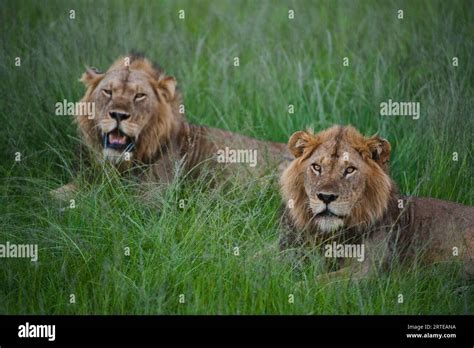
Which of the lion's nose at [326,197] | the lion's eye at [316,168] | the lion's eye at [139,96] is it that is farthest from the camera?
the lion's eye at [139,96]

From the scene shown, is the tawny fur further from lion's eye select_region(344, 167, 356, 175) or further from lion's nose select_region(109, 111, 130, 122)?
lion's eye select_region(344, 167, 356, 175)

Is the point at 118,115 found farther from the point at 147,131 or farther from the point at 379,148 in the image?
the point at 379,148

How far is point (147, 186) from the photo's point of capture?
7883 mm

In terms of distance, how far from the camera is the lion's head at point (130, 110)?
8008 mm

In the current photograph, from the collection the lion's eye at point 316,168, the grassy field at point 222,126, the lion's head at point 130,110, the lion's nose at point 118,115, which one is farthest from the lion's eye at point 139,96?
the lion's eye at point 316,168

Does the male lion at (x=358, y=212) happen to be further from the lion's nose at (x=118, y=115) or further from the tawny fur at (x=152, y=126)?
the lion's nose at (x=118, y=115)

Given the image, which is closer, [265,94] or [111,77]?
[111,77]

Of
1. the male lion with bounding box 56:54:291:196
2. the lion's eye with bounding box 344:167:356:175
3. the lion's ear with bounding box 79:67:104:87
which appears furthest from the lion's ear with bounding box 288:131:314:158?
the lion's ear with bounding box 79:67:104:87

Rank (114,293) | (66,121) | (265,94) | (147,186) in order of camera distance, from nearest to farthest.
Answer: (114,293) → (147,186) → (66,121) → (265,94)

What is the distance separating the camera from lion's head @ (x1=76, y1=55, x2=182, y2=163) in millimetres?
8008

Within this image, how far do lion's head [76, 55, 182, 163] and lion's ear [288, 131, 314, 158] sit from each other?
969mm

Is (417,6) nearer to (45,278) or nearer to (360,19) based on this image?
(360,19)
